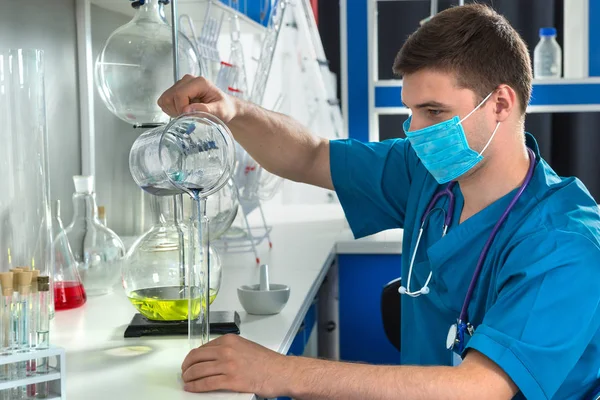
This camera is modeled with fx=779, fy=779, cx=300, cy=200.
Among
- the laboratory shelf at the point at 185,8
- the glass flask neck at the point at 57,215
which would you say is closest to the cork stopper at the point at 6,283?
the glass flask neck at the point at 57,215

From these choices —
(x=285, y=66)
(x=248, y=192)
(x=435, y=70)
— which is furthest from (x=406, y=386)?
(x=285, y=66)

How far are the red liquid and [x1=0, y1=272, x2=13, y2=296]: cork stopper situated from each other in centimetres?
53

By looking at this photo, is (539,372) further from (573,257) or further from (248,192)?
(248,192)

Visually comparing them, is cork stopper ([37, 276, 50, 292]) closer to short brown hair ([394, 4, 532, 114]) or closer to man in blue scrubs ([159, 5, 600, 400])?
man in blue scrubs ([159, 5, 600, 400])

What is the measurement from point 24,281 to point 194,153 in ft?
0.99

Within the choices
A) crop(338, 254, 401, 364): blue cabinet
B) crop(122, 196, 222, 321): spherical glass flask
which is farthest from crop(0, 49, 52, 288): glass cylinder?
crop(338, 254, 401, 364): blue cabinet

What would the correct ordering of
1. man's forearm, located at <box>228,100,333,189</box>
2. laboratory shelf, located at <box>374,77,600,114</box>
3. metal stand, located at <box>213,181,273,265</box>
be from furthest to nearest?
laboratory shelf, located at <box>374,77,600,114</box>, metal stand, located at <box>213,181,273,265</box>, man's forearm, located at <box>228,100,333,189</box>

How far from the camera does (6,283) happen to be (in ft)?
3.23

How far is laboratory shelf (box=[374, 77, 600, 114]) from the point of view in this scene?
2.99 m

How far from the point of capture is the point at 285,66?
364 cm

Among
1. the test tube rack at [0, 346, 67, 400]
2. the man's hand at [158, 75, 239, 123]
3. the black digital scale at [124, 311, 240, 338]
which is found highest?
the man's hand at [158, 75, 239, 123]

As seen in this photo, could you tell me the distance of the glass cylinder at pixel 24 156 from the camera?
120cm

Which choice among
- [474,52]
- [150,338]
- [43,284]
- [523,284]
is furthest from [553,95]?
[43,284]

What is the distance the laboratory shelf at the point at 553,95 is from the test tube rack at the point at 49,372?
2198 mm
